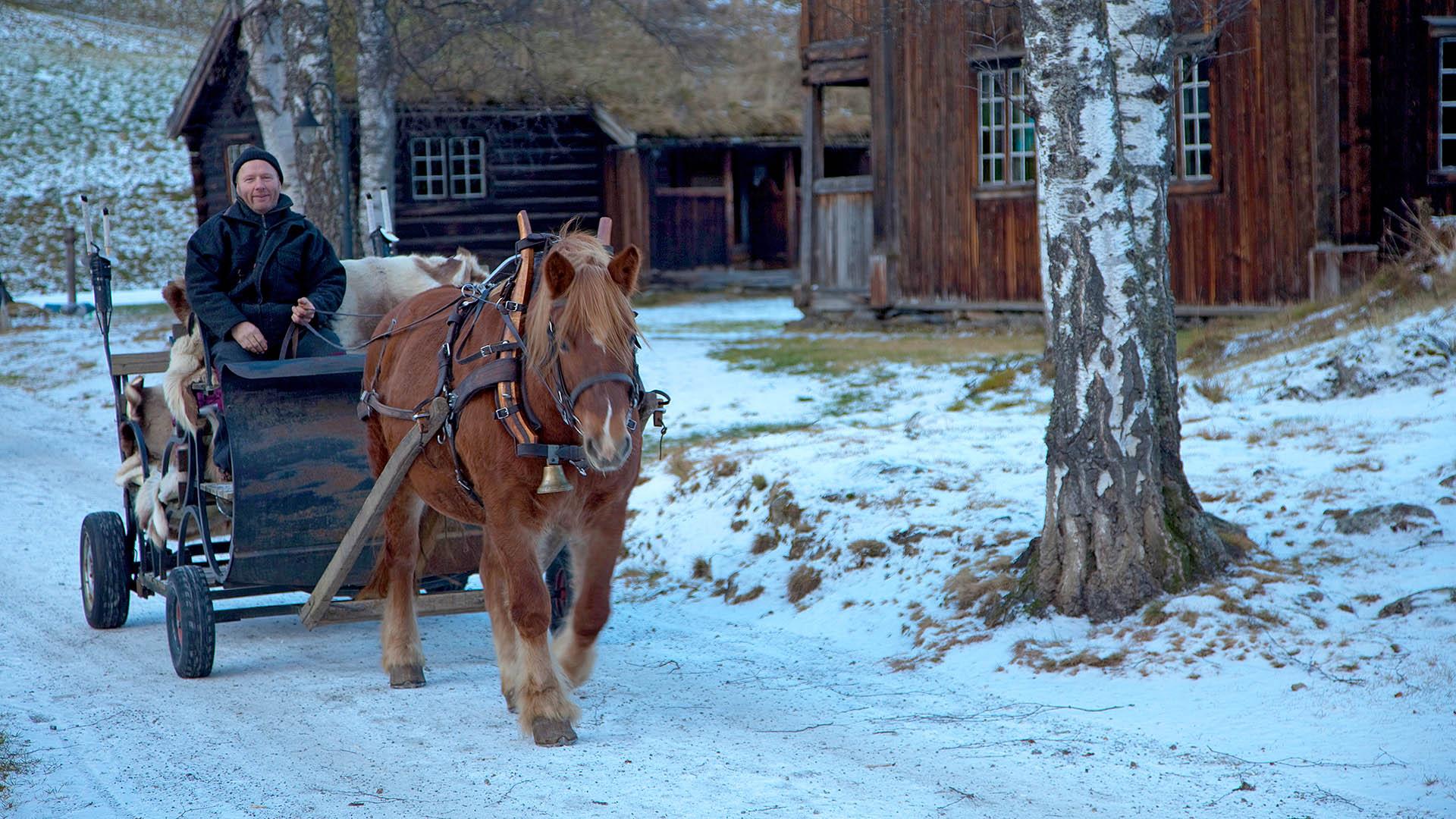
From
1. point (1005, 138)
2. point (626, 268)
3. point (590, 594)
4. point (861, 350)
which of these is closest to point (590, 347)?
point (626, 268)

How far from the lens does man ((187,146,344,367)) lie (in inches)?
249

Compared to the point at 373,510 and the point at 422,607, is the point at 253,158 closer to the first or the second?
the point at 373,510

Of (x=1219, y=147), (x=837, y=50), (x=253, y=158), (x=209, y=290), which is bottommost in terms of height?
(x=209, y=290)

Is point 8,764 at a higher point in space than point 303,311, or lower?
lower

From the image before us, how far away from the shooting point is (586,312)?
461cm

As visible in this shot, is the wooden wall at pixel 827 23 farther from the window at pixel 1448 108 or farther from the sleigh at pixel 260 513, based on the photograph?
the sleigh at pixel 260 513

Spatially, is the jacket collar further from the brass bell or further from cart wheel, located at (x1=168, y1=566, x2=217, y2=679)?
the brass bell

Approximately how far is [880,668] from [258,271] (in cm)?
353

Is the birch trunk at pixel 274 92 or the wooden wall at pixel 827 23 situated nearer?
the birch trunk at pixel 274 92

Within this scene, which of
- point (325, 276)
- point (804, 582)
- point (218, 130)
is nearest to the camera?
point (325, 276)

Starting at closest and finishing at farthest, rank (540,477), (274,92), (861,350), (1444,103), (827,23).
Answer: (540,477), (274,92), (1444,103), (861,350), (827,23)

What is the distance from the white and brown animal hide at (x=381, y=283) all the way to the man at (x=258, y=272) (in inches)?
24.5

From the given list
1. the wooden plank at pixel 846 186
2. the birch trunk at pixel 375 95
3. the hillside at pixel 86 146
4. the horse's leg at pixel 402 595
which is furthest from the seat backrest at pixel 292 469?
the hillside at pixel 86 146

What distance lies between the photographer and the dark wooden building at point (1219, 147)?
14188 millimetres
